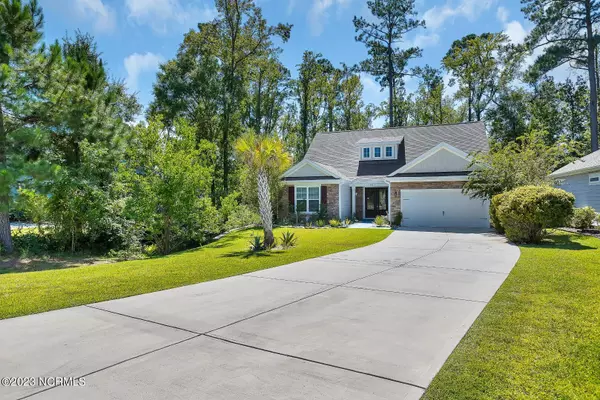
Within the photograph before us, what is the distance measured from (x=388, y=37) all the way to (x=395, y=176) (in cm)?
2122

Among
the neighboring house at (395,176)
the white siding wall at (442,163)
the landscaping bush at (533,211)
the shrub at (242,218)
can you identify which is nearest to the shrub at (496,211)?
the landscaping bush at (533,211)

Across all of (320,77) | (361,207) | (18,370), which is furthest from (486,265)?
(320,77)

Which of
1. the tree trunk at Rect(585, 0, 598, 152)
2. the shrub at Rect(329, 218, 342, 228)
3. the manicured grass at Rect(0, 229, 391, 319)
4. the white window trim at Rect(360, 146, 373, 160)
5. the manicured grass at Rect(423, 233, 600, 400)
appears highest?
the tree trunk at Rect(585, 0, 598, 152)

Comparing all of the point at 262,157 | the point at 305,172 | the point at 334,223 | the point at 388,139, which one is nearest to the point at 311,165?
the point at 305,172

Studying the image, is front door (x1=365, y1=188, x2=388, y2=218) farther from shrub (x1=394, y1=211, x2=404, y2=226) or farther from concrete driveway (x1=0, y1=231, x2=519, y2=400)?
concrete driveway (x1=0, y1=231, x2=519, y2=400)

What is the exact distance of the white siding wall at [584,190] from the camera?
1966 cm

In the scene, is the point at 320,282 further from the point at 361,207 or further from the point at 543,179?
the point at 361,207

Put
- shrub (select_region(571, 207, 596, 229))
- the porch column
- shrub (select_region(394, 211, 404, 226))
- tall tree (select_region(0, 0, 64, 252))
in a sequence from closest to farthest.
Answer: tall tree (select_region(0, 0, 64, 252)) < shrub (select_region(571, 207, 596, 229)) < shrub (select_region(394, 211, 404, 226)) < the porch column

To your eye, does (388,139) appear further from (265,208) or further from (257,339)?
(257,339)

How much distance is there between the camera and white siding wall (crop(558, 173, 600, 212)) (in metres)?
19.7

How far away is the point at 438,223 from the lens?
781 inches

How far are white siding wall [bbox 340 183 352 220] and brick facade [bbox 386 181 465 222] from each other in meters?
3.47

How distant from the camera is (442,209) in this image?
773 inches

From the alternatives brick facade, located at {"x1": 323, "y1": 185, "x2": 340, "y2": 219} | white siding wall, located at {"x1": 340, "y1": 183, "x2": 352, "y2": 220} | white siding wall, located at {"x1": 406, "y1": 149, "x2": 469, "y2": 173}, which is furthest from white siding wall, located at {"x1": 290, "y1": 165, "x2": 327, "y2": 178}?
white siding wall, located at {"x1": 406, "y1": 149, "x2": 469, "y2": 173}
